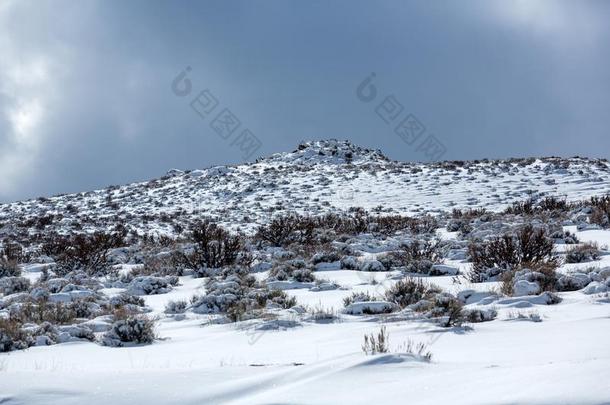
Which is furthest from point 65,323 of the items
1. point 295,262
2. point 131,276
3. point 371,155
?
point 371,155

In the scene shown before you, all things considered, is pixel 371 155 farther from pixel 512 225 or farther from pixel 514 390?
pixel 514 390

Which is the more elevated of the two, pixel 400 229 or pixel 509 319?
pixel 400 229

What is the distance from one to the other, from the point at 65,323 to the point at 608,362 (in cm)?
570

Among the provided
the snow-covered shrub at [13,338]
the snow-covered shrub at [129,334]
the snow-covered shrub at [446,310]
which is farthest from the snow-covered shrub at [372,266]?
the snow-covered shrub at [13,338]

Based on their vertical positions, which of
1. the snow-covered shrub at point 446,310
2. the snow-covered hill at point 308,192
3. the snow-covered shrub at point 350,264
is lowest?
the snow-covered shrub at point 446,310

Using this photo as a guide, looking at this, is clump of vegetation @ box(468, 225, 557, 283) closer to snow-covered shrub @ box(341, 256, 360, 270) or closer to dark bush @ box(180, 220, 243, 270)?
snow-covered shrub @ box(341, 256, 360, 270)

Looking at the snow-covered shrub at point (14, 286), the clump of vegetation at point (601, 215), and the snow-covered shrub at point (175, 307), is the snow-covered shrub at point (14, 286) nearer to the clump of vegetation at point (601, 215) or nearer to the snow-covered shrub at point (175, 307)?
the snow-covered shrub at point (175, 307)

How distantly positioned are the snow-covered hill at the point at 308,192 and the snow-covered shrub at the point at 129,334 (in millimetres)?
14452

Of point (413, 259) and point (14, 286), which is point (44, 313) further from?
point (413, 259)

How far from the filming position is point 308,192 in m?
29.5

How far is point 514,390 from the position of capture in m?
2.60

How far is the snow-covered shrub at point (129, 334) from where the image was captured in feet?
17.7

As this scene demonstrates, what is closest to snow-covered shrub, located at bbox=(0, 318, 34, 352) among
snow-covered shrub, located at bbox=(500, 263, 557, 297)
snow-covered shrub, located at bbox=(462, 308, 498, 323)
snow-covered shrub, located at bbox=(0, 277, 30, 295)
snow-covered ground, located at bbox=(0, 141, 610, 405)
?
snow-covered ground, located at bbox=(0, 141, 610, 405)

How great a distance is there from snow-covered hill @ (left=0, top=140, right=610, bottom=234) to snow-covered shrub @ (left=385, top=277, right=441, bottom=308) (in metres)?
13.7
